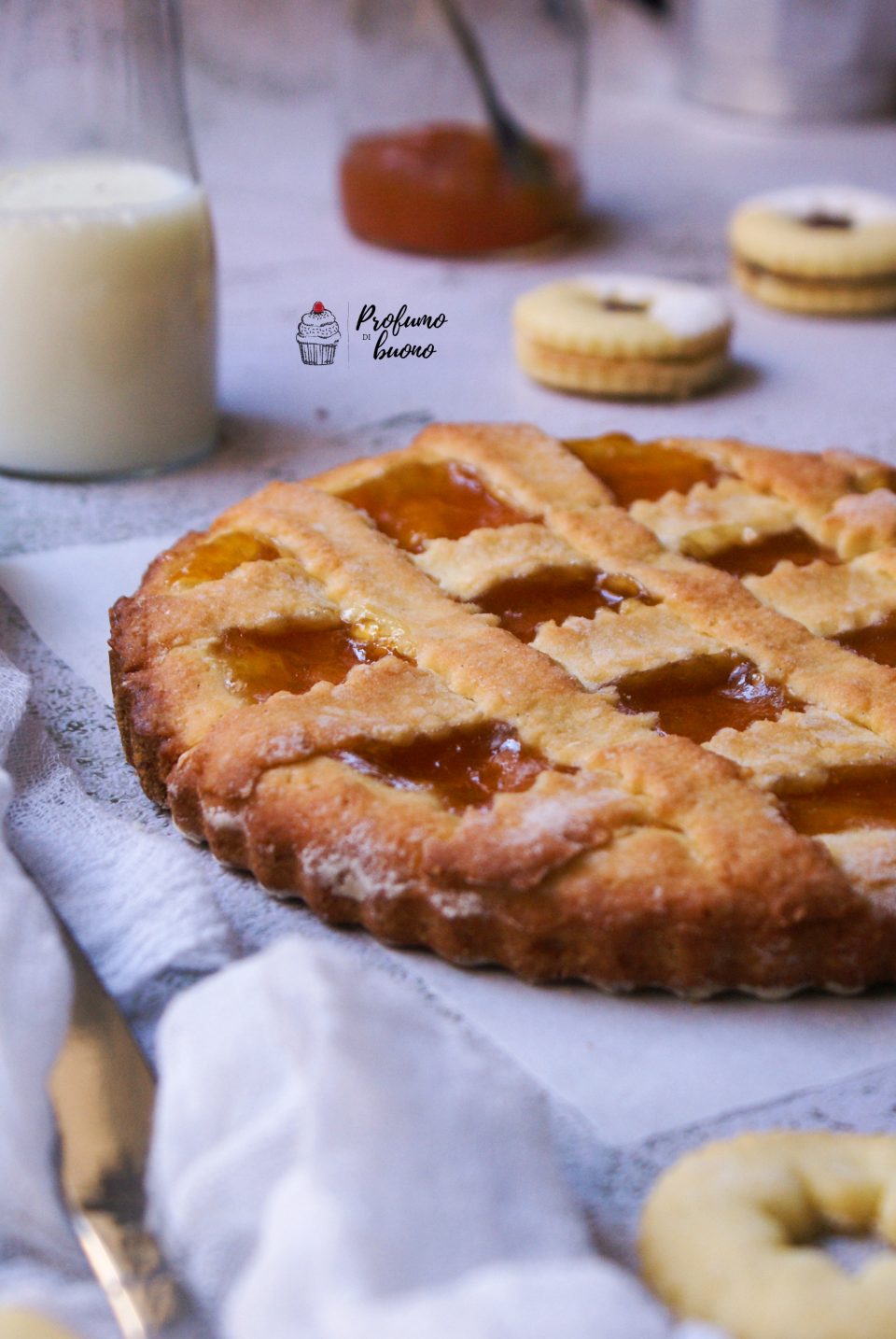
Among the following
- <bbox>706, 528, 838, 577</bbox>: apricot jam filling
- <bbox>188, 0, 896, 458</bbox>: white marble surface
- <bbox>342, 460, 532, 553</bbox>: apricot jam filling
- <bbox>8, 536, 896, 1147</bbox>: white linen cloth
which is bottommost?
<bbox>188, 0, 896, 458</bbox>: white marble surface

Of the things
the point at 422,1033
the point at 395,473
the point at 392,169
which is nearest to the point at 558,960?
the point at 422,1033

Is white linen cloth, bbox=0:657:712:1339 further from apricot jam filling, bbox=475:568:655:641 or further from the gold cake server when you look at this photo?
apricot jam filling, bbox=475:568:655:641

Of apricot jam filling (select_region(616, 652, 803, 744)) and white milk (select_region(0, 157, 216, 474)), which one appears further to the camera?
white milk (select_region(0, 157, 216, 474))

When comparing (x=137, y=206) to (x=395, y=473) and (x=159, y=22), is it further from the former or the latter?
(x=395, y=473)

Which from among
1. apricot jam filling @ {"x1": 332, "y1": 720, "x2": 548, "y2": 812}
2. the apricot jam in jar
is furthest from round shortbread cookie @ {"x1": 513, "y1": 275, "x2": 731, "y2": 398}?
apricot jam filling @ {"x1": 332, "y1": 720, "x2": 548, "y2": 812}

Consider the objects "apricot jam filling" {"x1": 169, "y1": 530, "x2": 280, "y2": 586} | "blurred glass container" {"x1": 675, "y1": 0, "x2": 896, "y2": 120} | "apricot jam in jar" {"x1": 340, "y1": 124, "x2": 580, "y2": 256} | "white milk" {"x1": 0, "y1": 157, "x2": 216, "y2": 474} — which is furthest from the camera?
"blurred glass container" {"x1": 675, "y1": 0, "x2": 896, "y2": 120}

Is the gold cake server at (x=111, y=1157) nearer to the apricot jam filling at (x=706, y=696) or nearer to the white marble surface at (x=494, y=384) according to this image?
the white marble surface at (x=494, y=384)

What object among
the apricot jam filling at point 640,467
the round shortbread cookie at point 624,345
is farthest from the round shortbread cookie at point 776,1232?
the round shortbread cookie at point 624,345

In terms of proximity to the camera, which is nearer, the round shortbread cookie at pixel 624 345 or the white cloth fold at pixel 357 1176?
the white cloth fold at pixel 357 1176
